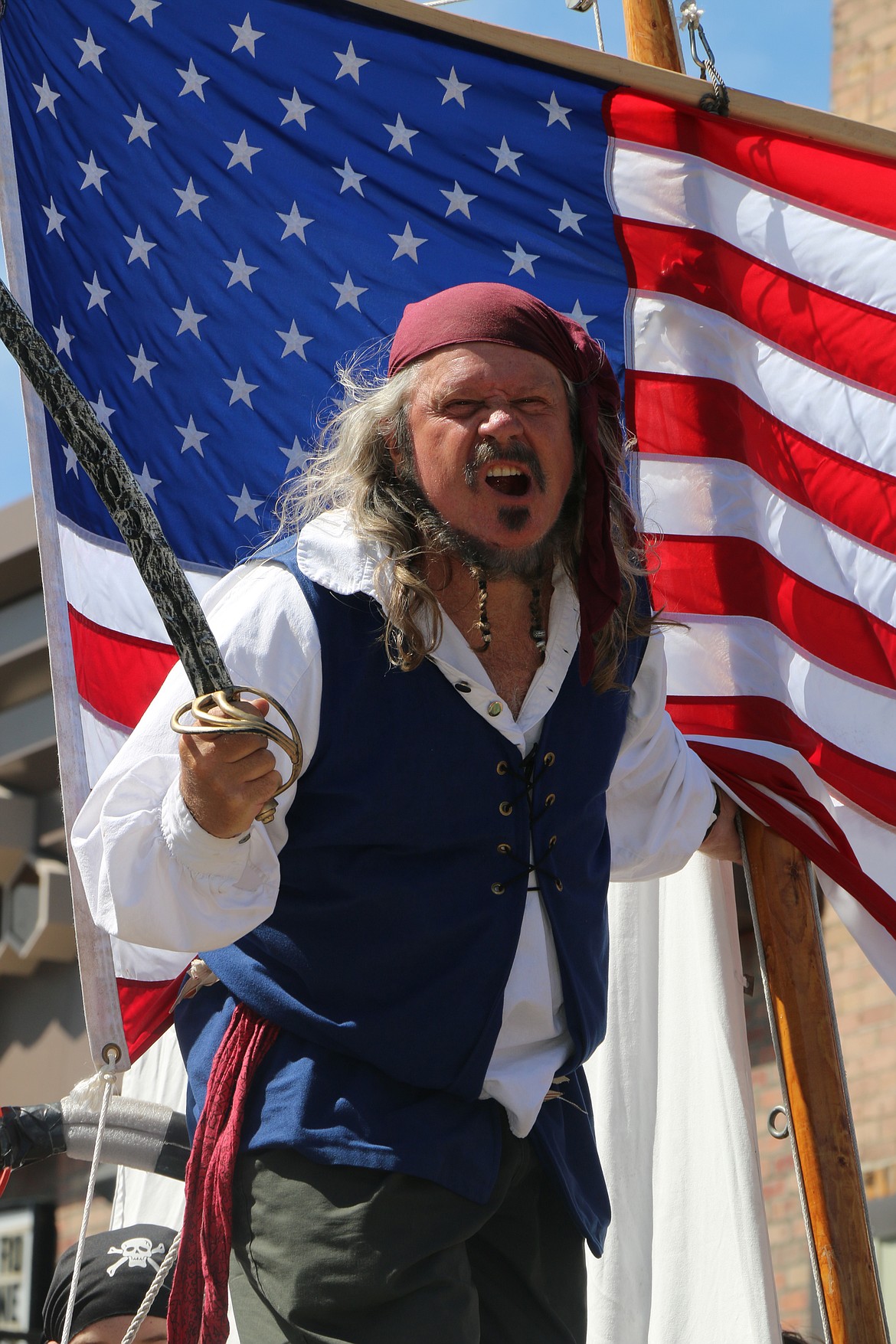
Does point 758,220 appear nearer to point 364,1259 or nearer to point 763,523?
point 763,523

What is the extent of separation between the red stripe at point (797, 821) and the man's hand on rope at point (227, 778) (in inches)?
53.7

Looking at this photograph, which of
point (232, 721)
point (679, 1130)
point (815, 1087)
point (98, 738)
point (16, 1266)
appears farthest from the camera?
point (16, 1266)

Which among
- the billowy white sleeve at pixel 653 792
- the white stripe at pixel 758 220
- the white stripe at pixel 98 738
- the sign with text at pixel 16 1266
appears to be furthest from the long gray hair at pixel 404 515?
the sign with text at pixel 16 1266

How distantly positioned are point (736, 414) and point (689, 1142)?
137 centimetres

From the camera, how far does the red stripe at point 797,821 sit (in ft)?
10.1

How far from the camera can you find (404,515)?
8.05ft

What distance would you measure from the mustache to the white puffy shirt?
Answer: 0.18 m

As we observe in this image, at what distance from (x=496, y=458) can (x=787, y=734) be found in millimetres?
1043

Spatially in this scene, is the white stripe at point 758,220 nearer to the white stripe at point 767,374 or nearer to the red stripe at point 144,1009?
the white stripe at point 767,374

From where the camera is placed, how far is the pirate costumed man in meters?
2.07

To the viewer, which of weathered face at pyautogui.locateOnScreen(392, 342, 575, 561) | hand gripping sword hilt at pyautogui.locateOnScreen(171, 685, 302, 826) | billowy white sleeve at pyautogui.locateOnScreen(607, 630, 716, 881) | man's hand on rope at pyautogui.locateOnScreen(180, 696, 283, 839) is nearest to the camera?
hand gripping sword hilt at pyautogui.locateOnScreen(171, 685, 302, 826)

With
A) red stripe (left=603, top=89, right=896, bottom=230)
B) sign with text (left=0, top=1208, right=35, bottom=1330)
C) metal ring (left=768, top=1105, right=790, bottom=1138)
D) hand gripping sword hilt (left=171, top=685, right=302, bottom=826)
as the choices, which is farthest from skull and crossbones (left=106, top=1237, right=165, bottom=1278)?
sign with text (left=0, top=1208, right=35, bottom=1330)

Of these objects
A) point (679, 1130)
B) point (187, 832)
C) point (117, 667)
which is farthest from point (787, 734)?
point (187, 832)

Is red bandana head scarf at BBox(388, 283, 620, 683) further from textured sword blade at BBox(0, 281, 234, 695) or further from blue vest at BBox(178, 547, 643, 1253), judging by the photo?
textured sword blade at BBox(0, 281, 234, 695)
